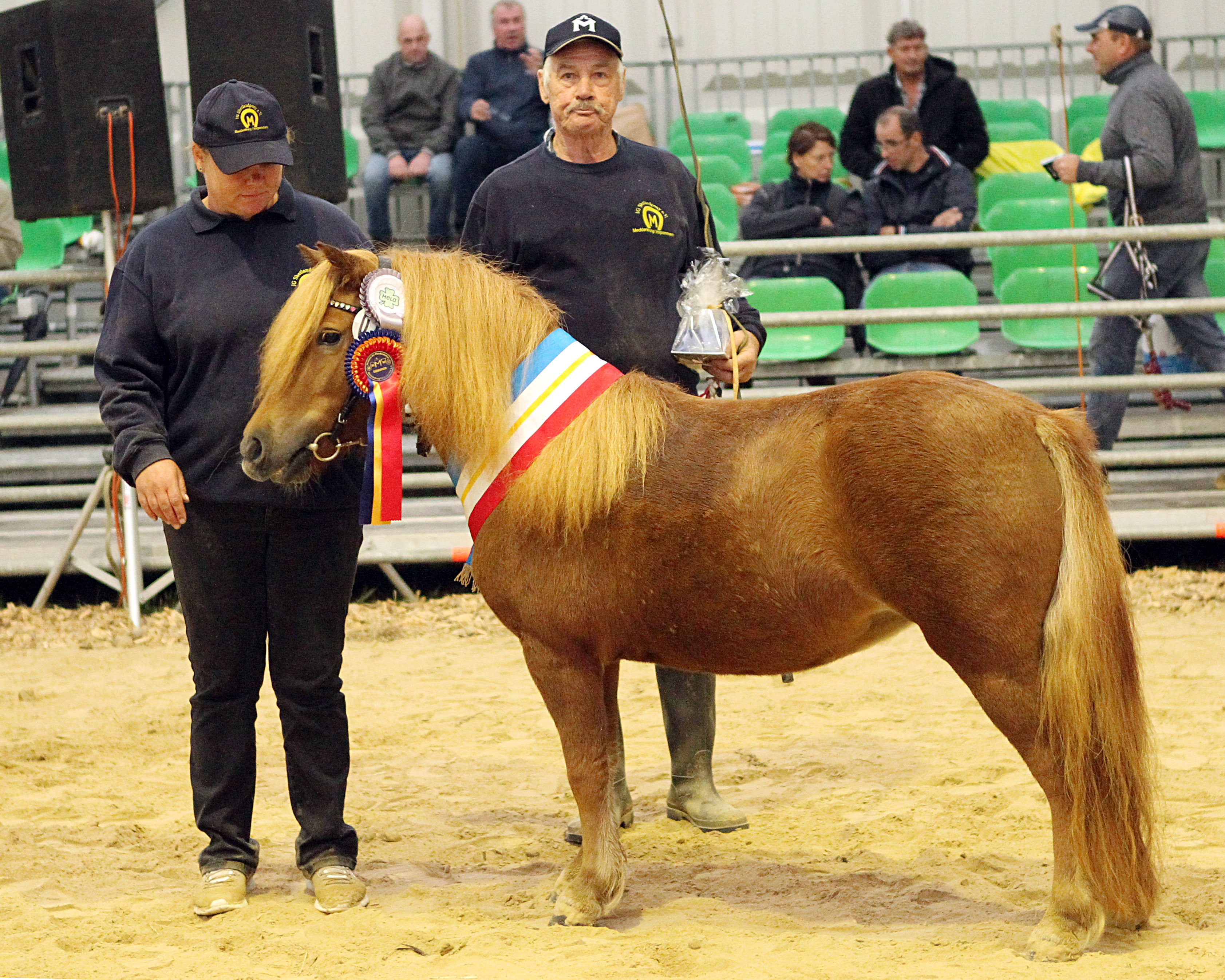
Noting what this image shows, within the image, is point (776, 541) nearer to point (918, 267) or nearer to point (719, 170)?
point (918, 267)

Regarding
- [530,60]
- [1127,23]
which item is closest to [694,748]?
[1127,23]

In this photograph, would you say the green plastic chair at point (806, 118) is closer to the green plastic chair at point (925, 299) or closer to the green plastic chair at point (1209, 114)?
the green plastic chair at point (1209, 114)

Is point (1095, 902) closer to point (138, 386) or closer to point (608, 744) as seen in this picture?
point (608, 744)

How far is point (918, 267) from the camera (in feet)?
28.1

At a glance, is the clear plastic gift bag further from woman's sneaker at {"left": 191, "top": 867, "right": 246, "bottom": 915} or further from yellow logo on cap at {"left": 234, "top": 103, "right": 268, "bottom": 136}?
woman's sneaker at {"left": 191, "top": 867, "right": 246, "bottom": 915}

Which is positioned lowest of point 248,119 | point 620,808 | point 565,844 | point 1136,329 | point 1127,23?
point 565,844

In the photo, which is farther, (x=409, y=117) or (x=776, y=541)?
(x=409, y=117)

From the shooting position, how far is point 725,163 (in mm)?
10641

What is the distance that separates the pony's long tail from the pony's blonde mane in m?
1.00

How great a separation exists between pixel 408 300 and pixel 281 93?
3932mm

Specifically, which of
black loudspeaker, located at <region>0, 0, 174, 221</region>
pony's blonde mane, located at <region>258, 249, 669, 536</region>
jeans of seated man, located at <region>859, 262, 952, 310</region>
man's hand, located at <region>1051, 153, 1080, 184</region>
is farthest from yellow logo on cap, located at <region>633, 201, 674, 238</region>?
→ jeans of seated man, located at <region>859, 262, 952, 310</region>

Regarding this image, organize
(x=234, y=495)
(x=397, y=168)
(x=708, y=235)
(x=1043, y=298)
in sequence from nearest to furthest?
(x=234, y=495), (x=708, y=235), (x=1043, y=298), (x=397, y=168)

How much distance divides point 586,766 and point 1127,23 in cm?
609

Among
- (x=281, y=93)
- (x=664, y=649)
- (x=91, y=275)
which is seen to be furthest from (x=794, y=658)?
(x=91, y=275)
